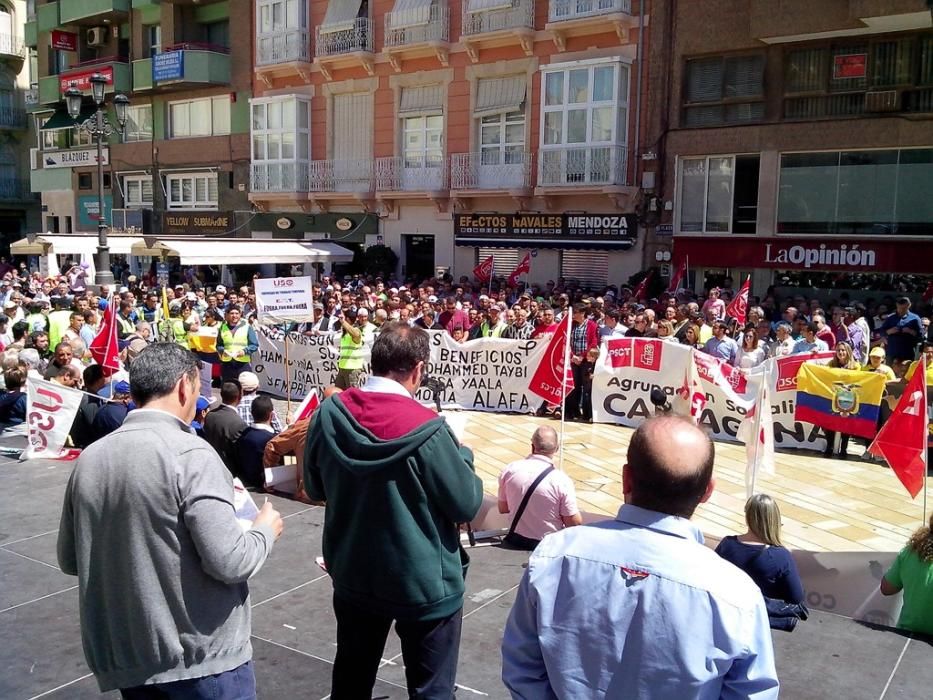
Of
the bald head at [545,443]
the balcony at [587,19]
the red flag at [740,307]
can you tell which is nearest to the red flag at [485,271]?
the balcony at [587,19]

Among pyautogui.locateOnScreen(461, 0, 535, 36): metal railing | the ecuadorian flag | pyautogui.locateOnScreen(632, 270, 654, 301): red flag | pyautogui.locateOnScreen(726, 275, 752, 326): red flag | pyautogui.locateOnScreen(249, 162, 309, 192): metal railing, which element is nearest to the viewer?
the ecuadorian flag

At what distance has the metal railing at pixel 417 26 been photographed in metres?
26.0

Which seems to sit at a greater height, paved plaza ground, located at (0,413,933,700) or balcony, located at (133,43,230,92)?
balcony, located at (133,43,230,92)

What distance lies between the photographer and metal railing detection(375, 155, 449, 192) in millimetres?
26719

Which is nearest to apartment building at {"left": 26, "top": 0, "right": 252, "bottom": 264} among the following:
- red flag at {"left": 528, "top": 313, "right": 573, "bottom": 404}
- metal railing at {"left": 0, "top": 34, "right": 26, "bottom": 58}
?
metal railing at {"left": 0, "top": 34, "right": 26, "bottom": 58}

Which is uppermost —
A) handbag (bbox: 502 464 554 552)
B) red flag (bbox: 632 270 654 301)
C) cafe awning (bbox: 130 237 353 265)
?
cafe awning (bbox: 130 237 353 265)

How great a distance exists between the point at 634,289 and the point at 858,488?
12534 millimetres

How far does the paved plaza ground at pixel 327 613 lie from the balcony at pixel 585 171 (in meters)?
14.6

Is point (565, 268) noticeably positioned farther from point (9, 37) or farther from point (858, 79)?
point (9, 37)

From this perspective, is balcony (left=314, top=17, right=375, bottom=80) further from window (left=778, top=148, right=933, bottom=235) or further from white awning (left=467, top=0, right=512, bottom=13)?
window (left=778, top=148, right=933, bottom=235)

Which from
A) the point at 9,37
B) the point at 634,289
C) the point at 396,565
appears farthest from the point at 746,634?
the point at 9,37

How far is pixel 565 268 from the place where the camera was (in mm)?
24547

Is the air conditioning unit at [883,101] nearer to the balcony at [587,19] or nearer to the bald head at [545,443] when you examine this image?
the balcony at [587,19]

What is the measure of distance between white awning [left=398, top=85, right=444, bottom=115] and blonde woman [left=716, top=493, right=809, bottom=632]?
23.3 metres
